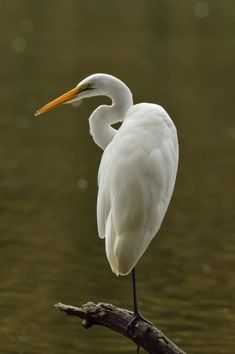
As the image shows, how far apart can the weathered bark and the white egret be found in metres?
0.05

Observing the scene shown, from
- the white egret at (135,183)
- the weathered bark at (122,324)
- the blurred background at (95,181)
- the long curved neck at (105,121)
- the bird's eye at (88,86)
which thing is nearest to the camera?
the weathered bark at (122,324)

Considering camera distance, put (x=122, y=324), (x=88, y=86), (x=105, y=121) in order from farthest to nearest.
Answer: (x=105, y=121) < (x=88, y=86) < (x=122, y=324)

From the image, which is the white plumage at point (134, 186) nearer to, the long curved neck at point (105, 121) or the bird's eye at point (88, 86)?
the bird's eye at point (88, 86)

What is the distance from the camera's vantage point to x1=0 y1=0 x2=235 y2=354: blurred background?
9.10m

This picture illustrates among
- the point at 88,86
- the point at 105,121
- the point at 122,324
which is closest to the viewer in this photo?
the point at 122,324

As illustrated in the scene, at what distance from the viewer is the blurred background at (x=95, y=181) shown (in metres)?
9.10

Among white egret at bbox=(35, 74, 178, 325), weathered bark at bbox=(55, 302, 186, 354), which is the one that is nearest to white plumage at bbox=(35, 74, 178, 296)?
white egret at bbox=(35, 74, 178, 325)

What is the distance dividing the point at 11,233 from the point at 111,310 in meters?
6.26

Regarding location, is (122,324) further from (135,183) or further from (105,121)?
(105,121)

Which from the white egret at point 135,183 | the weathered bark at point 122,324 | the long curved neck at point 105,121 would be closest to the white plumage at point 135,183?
→ the white egret at point 135,183

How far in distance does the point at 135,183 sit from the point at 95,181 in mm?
7756

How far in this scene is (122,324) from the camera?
4902mm

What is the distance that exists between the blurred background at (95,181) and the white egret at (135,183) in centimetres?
331

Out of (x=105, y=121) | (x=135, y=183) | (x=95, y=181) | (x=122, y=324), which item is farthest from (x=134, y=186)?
(x=95, y=181)
